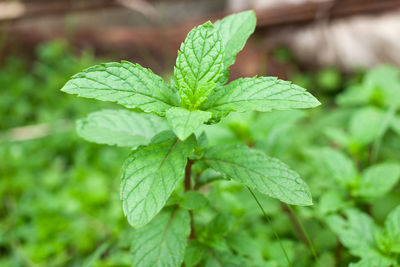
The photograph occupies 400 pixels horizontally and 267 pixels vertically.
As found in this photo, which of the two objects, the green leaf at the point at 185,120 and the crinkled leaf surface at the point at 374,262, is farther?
the crinkled leaf surface at the point at 374,262

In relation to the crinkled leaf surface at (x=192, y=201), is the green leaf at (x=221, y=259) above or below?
below

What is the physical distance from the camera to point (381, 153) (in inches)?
82.2

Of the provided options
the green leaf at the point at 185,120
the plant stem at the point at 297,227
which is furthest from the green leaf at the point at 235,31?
the plant stem at the point at 297,227

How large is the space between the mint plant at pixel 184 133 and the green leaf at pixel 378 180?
1.99ft

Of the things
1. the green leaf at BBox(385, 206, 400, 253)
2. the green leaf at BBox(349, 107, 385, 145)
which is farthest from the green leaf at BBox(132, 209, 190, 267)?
the green leaf at BBox(349, 107, 385, 145)

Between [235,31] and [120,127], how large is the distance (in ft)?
1.59

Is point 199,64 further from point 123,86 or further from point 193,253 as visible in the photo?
point 193,253

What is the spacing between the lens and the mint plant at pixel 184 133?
2.93ft

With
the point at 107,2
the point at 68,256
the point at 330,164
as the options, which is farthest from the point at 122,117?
the point at 107,2

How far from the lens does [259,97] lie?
3.10ft

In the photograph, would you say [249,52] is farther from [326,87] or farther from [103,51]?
[103,51]

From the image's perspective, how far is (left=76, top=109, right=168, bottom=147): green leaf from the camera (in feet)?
3.77

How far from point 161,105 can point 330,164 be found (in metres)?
0.87

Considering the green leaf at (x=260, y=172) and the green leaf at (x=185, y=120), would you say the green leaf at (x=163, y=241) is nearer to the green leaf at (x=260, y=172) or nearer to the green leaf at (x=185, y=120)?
the green leaf at (x=260, y=172)
